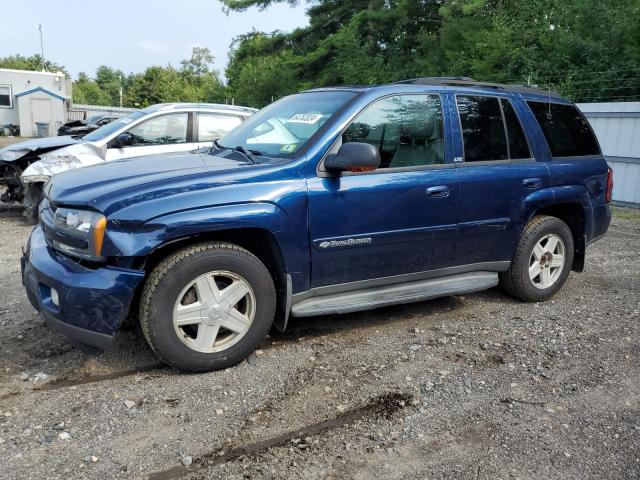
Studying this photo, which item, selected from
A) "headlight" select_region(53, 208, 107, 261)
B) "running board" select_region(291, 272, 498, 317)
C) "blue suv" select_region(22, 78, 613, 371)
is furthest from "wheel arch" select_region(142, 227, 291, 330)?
"headlight" select_region(53, 208, 107, 261)

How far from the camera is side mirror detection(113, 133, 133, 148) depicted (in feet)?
24.5

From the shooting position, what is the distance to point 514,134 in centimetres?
458

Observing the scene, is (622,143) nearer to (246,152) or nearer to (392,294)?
(392,294)

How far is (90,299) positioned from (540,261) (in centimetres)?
368

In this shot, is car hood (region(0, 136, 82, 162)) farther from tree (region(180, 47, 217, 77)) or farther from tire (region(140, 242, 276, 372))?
tree (region(180, 47, 217, 77))

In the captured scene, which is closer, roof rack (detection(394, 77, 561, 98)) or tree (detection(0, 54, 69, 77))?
roof rack (detection(394, 77, 561, 98))

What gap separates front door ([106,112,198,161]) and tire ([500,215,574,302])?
4699 millimetres

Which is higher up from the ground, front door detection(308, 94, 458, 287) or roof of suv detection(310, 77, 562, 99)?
roof of suv detection(310, 77, 562, 99)

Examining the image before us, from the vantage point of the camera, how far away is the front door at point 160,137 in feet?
24.5

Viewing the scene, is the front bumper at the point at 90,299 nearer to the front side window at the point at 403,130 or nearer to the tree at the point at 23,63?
the front side window at the point at 403,130

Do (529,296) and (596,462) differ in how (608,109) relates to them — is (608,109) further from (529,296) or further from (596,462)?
(596,462)

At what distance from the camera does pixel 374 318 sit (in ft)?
14.6

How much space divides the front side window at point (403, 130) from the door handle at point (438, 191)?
0.64ft

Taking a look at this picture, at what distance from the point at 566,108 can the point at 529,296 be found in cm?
178
